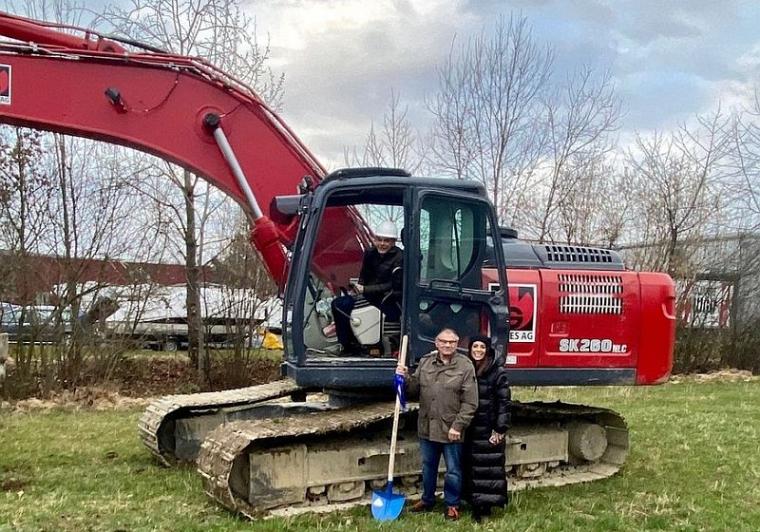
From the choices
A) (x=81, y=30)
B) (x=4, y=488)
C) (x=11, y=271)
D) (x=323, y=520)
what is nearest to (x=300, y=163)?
(x=81, y=30)

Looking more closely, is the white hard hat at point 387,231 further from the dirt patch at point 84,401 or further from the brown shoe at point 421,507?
the dirt patch at point 84,401

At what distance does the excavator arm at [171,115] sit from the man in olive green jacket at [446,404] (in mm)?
1303

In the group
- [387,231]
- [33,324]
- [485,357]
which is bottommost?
[33,324]

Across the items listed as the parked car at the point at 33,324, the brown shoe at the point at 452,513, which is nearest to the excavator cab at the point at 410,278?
the brown shoe at the point at 452,513

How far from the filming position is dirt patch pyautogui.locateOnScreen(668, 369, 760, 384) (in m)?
18.5

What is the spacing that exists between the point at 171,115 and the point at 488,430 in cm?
365

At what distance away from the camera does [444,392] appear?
20.3 feet

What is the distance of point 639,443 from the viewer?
959 centimetres

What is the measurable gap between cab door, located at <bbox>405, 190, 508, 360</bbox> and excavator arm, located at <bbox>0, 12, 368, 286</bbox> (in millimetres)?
910

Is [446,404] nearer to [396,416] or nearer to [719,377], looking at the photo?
[396,416]

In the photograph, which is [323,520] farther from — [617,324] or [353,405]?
[617,324]

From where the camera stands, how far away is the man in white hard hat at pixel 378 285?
21.8ft

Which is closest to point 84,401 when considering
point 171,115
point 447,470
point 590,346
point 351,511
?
point 171,115

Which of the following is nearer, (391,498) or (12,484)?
(391,498)
